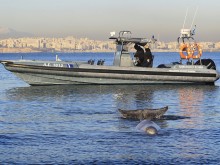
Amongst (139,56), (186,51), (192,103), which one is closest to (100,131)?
(192,103)

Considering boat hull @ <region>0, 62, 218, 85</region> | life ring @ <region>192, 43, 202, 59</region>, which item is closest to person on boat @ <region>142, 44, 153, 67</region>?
boat hull @ <region>0, 62, 218, 85</region>

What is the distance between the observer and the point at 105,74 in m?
35.2

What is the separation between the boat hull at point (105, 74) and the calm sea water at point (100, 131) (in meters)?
3.41

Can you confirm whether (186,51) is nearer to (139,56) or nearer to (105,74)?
(139,56)

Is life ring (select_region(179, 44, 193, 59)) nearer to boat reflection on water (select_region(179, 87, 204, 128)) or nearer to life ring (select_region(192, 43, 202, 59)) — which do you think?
life ring (select_region(192, 43, 202, 59))

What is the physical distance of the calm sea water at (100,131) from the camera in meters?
14.3

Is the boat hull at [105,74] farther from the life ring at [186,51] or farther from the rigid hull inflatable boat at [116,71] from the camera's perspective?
the life ring at [186,51]

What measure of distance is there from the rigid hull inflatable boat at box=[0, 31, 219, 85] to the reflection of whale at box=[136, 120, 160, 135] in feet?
53.5

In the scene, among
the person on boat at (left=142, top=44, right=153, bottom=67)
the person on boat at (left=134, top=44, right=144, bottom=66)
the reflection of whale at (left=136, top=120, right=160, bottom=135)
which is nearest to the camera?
the reflection of whale at (left=136, top=120, right=160, bottom=135)

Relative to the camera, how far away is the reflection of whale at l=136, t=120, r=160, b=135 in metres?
17.4

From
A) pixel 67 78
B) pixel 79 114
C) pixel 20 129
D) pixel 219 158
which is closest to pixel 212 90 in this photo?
pixel 67 78

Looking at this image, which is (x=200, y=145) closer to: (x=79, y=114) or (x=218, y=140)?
(x=218, y=140)

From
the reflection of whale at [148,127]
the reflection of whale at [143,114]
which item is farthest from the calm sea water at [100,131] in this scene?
the reflection of whale at [143,114]

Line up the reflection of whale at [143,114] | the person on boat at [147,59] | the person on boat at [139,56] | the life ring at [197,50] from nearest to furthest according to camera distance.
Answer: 1. the reflection of whale at [143,114]
2. the person on boat at [147,59]
3. the person on boat at [139,56]
4. the life ring at [197,50]
